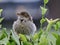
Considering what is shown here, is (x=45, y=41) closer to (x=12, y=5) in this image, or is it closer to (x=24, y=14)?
(x=24, y=14)

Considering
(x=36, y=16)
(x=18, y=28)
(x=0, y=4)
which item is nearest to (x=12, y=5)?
(x=0, y=4)

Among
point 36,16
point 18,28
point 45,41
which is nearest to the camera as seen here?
point 45,41

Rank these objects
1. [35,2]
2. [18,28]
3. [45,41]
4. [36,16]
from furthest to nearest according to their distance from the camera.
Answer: [35,2] → [36,16] → [18,28] → [45,41]

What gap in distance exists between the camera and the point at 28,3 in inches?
166

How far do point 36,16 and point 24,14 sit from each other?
3381 millimetres

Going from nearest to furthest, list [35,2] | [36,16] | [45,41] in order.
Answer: [45,41] < [36,16] < [35,2]

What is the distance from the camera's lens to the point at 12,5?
14.1 feet

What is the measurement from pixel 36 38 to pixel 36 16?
339cm

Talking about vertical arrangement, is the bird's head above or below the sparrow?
above

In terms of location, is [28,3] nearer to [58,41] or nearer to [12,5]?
[12,5]

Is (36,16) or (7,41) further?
(36,16)

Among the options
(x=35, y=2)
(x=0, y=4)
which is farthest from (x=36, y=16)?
(x=0, y=4)

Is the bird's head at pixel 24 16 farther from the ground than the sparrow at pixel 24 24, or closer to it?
farther from the ground

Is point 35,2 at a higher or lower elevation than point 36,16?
higher
